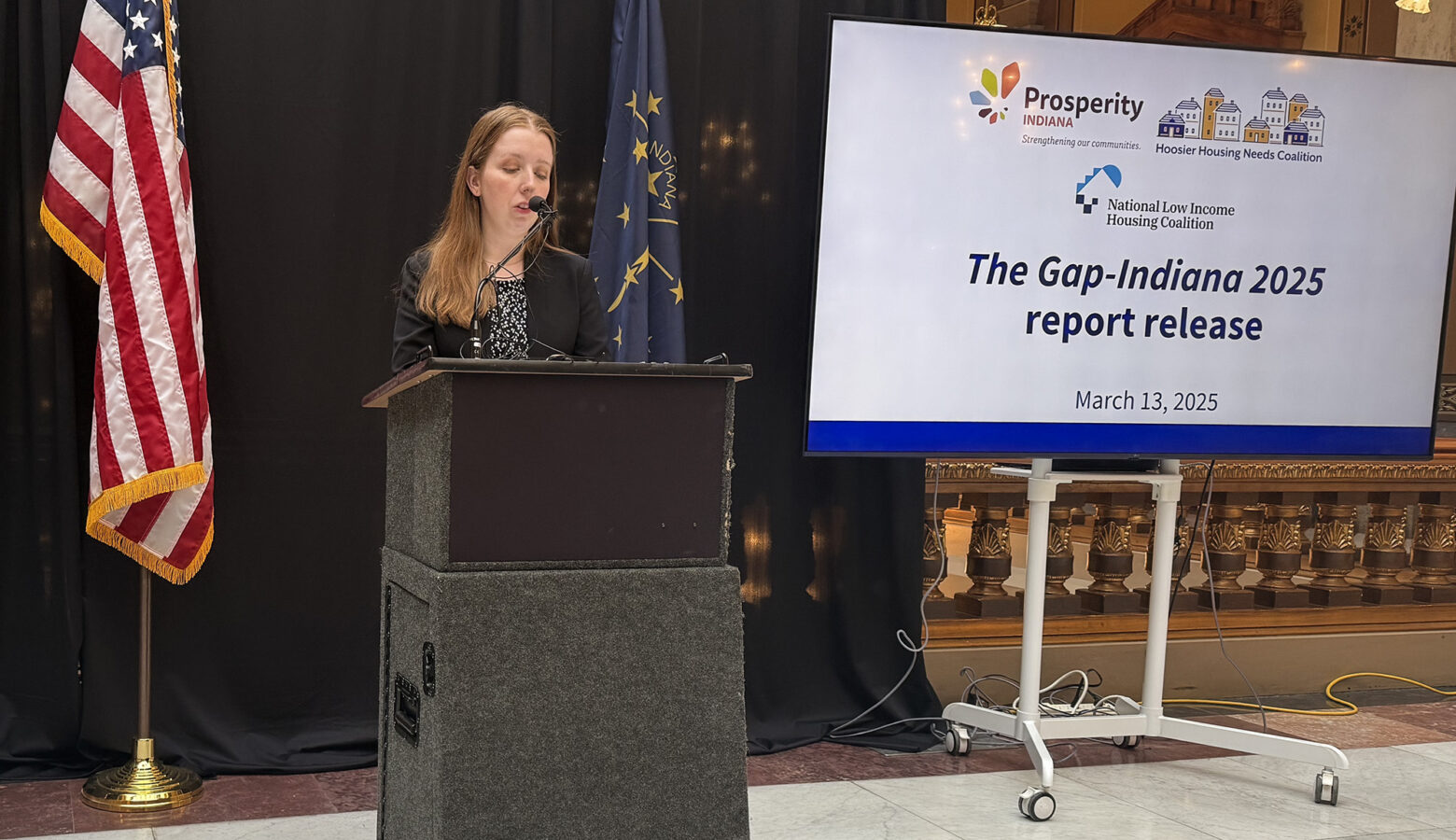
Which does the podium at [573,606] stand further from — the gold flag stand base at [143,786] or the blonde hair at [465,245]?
the gold flag stand base at [143,786]

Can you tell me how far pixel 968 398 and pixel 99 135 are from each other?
2171mm

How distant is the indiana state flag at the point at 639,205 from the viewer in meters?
3.54

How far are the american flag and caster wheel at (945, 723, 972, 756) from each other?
212 cm

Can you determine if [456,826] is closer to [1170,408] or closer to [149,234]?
[149,234]

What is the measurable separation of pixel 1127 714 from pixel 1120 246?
1.30 m

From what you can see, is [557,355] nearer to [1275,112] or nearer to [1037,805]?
[1037,805]

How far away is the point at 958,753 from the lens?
3789 millimetres

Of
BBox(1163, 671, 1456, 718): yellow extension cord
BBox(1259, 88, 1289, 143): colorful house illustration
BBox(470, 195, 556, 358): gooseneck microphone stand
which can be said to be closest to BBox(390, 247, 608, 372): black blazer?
BBox(470, 195, 556, 358): gooseneck microphone stand

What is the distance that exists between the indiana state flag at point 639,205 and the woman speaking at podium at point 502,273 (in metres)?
0.91

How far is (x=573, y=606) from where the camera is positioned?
6.02 ft

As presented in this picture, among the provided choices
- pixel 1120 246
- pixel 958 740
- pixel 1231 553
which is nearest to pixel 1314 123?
pixel 1120 246

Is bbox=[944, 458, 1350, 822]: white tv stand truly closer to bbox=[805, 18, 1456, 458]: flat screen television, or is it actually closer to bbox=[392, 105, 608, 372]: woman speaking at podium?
bbox=[805, 18, 1456, 458]: flat screen television

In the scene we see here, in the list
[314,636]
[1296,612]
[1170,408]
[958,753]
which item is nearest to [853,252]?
[1170,408]

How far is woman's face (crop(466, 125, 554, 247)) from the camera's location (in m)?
2.44
